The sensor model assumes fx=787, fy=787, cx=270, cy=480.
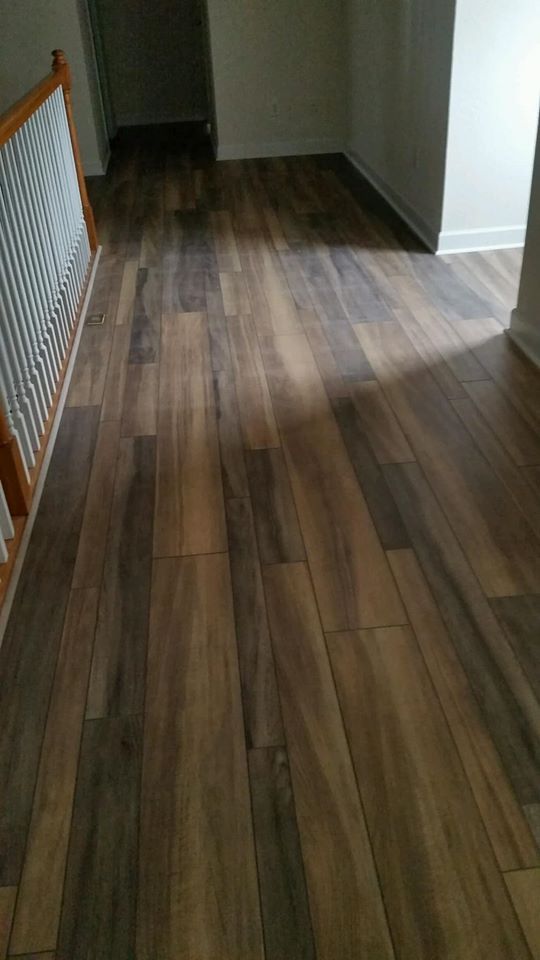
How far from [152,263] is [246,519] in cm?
241

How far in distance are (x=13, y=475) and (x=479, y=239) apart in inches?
115

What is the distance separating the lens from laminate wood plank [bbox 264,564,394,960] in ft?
4.08

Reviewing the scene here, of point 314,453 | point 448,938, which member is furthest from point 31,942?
point 314,453

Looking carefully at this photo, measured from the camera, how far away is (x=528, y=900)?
126 cm

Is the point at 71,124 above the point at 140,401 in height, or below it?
above

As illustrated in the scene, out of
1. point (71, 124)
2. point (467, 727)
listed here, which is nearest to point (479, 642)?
point (467, 727)

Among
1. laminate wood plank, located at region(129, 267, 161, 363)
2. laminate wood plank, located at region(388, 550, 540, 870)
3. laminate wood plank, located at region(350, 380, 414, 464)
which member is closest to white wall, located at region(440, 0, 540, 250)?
laminate wood plank, located at region(129, 267, 161, 363)

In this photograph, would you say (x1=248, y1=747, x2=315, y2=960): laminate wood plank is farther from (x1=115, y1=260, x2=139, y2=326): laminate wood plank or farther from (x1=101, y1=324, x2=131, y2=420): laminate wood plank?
(x1=115, y1=260, x2=139, y2=326): laminate wood plank

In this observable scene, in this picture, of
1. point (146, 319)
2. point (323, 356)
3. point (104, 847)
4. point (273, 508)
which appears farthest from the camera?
point (146, 319)

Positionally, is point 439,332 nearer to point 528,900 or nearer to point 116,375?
point 116,375

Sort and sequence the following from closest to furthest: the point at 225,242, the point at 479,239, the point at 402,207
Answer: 1. the point at 479,239
2. the point at 225,242
3. the point at 402,207

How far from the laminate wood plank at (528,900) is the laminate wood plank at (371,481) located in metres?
0.88

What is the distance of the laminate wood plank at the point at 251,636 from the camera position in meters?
1.58

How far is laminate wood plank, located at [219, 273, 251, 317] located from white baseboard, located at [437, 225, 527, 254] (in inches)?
41.8
